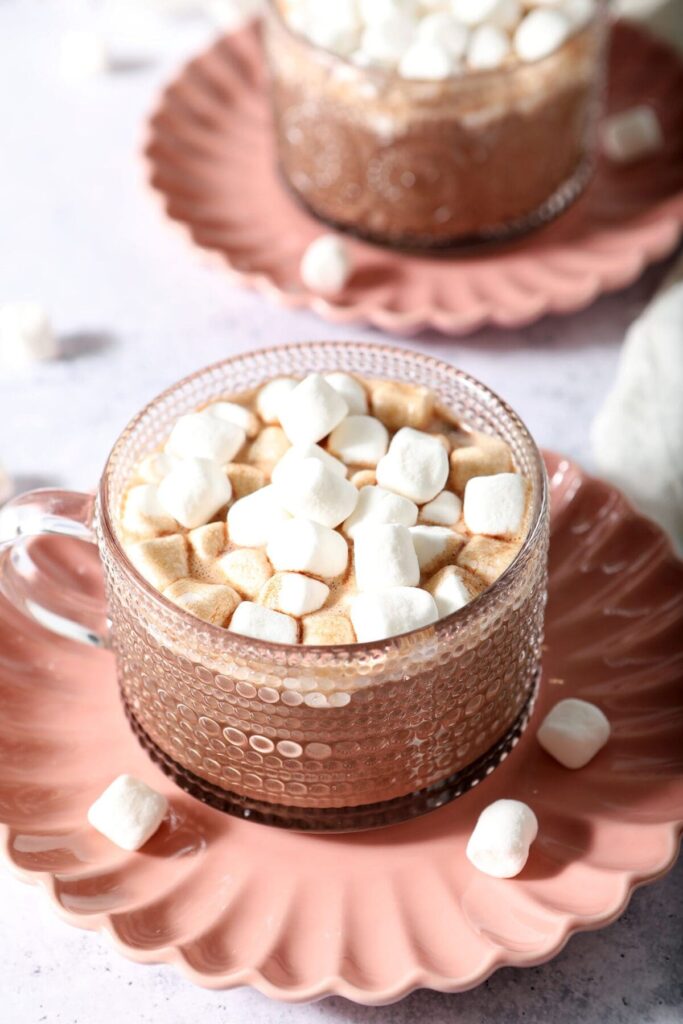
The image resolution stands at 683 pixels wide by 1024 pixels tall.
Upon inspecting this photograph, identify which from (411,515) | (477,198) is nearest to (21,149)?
(477,198)

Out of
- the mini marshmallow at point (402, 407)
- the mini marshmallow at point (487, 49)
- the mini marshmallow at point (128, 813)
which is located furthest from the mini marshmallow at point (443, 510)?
the mini marshmallow at point (487, 49)

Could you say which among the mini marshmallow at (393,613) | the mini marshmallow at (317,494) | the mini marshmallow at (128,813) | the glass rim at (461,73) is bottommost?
the mini marshmallow at (128,813)

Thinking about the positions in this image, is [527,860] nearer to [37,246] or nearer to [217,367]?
[217,367]

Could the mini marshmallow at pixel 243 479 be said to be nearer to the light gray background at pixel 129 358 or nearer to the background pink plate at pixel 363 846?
the background pink plate at pixel 363 846

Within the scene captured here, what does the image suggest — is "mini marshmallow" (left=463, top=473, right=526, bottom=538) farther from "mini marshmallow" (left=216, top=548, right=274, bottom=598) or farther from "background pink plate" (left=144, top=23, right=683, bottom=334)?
"background pink plate" (left=144, top=23, right=683, bottom=334)

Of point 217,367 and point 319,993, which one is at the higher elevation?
point 217,367

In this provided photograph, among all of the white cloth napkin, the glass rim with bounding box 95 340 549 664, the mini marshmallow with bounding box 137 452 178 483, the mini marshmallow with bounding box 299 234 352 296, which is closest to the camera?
the glass rim with bounding box 95 340 549 664

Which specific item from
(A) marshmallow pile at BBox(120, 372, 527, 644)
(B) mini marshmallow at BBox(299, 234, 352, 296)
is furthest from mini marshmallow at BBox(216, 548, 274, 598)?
(B) mini marshmallow at BBox(299, 234, 352, 296)
